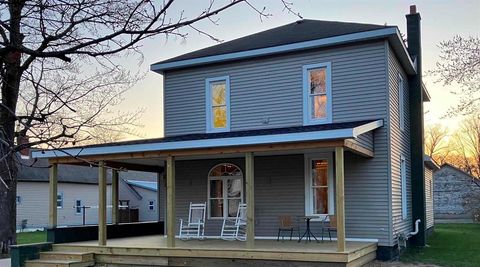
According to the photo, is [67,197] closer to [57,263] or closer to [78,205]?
[78,205]

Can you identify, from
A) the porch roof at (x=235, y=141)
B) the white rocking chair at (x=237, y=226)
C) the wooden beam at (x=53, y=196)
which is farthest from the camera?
the wooden beam at (x=53, y=196)

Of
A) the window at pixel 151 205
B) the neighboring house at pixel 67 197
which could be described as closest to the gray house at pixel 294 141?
the neighboring house at pixel 67 197

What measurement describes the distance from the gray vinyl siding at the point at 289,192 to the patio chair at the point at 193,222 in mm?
264

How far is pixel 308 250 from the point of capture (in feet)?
32.2

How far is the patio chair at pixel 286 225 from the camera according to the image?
1223cm

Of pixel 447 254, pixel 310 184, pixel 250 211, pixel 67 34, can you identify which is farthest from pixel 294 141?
pixel 67 34

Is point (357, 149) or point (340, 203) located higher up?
point (357, 149)

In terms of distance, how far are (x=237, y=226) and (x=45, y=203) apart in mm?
22438

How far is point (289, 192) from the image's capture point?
42.5ft

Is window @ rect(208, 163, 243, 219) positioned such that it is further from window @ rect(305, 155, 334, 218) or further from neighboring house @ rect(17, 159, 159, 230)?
neighboring house @ rect(17, 159, 159, 230)

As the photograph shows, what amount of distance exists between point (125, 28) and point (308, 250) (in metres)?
7.72

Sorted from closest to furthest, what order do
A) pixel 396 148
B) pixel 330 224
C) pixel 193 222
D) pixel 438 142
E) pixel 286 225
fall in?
pixel 330 224
pixel 286 225
pixel 396 148
pixel 193 222
pixel 438 142

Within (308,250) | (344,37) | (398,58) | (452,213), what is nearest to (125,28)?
(308,250)

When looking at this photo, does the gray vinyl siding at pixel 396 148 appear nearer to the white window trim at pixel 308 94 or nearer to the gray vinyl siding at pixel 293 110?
the gray vinyl siding at pixel 293 110
